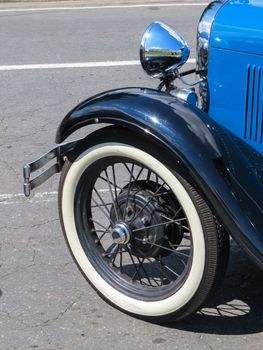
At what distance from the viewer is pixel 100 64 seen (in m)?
7.48

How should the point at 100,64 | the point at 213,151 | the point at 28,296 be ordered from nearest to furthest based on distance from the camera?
the point at 213,151 < the point at 28,296 < the point at 100,64

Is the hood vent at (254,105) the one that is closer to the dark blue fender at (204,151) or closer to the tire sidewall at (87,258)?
the dark blue fender at (204,151)

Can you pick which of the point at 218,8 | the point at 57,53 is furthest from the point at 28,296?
the point at 57,53

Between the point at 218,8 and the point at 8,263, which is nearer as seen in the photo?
the point at 218,8

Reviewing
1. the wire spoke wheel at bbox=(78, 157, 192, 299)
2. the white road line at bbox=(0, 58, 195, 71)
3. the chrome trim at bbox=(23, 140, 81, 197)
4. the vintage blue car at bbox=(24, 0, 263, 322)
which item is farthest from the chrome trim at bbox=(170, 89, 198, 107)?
the white road line at bbox=(0, 58, 195, 71)

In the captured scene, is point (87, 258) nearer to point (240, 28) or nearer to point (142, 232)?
point (142, 232)

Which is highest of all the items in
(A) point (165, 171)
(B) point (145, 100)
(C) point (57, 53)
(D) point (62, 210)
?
(B) point (145, 100)

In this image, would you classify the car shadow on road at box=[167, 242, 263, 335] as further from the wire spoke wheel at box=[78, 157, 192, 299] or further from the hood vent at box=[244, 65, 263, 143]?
the hood vent at box=[244, 65, 263, 143]

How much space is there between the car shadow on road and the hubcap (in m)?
0.42

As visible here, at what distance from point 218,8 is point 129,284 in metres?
1.30

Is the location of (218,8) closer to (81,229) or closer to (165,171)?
(165,171)

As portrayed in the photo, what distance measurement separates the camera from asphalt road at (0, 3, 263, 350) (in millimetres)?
3018

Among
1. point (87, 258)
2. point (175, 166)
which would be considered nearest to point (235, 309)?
point (87, 258)

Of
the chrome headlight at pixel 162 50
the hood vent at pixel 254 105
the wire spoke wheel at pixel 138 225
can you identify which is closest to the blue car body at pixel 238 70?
the hood vent at pixel 254 105
